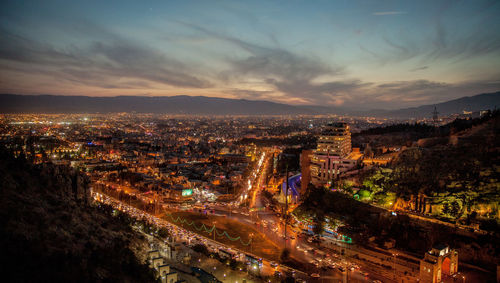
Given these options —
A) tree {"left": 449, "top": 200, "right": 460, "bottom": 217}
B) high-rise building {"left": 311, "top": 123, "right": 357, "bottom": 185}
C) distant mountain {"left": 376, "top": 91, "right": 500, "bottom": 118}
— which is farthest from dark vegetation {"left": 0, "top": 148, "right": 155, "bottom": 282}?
distant mountain {"left": 376, "top": 91, "right": 500, "bottom": 118}

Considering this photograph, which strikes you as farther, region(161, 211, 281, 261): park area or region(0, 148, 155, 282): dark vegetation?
region(161, 211, 281, 261): park area

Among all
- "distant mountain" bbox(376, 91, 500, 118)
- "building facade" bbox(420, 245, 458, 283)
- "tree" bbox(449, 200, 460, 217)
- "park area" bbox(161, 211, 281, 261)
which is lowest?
"park area" bbox(161, 211, 281, 261)

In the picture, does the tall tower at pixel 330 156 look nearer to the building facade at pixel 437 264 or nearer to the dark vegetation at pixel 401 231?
the dark vegetation at pixel 401 231

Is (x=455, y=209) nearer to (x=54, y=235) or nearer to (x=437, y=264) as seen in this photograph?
(x=437, y=264)

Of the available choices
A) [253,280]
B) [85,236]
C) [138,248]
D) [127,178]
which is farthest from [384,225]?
[127,178]

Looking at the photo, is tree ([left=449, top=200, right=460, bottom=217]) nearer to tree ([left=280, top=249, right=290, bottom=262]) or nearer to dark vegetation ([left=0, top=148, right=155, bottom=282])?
tree ([left=280, top=249, right=290, bottom=262])

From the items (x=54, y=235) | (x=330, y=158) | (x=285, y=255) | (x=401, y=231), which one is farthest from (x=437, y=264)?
(x=330, y=158)
